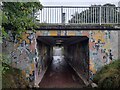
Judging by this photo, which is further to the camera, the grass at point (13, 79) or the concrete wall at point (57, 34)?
the concrete wall at point (57, 34)

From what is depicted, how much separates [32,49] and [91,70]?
12.1ft

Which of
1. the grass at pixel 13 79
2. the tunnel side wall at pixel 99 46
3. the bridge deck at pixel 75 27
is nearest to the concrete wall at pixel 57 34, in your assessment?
the tunnel side wall at pixel 99 46

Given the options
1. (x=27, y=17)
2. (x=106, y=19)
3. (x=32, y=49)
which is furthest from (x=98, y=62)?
(x=27, y=17)

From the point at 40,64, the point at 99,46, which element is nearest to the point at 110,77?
the point at 99,46

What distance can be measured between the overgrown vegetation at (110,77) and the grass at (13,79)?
13.3 feet

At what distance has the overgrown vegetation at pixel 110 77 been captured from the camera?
43.5 ft

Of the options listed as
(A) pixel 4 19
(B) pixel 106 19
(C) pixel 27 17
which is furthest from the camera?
(B) pixel 106 19

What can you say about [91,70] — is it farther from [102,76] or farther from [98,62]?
[102,76]

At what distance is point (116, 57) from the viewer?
1603 centimetres

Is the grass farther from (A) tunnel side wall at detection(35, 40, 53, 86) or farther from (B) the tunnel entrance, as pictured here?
(B) the tunnel entrance

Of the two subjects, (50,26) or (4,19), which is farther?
(50,26)

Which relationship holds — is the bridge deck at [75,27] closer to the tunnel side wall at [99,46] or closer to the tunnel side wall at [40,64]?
the tunnel side wall at [99,46]

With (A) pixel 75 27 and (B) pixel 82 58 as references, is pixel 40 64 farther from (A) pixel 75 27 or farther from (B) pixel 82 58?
(A) pixel 75 27

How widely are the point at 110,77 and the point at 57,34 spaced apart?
421 cm
